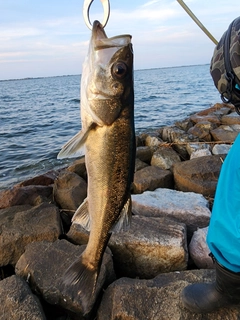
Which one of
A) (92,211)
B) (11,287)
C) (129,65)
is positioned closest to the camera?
(129,65)

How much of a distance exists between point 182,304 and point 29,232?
2.41 meters

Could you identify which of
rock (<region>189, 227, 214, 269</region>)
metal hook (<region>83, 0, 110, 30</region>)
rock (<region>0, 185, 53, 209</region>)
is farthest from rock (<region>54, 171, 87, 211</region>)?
metal hook (<region>83, 0, 110, 30</region>)

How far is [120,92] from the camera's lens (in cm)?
234

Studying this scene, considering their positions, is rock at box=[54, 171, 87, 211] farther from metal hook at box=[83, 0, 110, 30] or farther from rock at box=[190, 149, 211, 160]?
metal hook at box=[83, 0, 110, 30]

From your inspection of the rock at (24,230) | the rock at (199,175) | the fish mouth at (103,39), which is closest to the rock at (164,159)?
the rock at (199,175)

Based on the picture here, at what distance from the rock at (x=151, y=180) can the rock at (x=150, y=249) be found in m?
1.93

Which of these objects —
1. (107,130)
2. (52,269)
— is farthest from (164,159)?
(107,130)

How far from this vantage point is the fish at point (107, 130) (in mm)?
2260

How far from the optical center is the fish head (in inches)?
88.6

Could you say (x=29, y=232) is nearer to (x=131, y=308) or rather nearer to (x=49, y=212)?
(x=49, y=212)

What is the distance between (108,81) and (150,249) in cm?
230

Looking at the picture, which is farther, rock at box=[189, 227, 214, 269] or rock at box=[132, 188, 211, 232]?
rock at box=[132, 188, 211, 232]

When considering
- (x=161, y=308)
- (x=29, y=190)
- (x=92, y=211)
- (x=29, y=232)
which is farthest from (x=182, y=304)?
(x=29, y=190)

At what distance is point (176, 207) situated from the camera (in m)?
4.82
